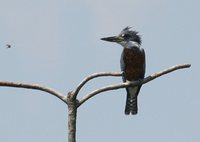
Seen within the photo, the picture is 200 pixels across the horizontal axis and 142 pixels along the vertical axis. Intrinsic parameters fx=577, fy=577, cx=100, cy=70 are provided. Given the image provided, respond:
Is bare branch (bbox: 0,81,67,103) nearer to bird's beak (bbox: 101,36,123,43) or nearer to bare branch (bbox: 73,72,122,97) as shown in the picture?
bare branch (bbox: 73,72,122,97)

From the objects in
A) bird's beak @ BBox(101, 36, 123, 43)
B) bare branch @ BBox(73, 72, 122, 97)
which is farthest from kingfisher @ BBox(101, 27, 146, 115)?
bare branch @ BBox(73, 72, 122, 97)

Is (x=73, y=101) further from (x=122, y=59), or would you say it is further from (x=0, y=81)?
(x=122, y=59)

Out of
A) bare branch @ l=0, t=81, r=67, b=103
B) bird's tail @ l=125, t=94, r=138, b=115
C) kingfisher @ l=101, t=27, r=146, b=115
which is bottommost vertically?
bare branch @ l=0, t=81, r=67, b=103

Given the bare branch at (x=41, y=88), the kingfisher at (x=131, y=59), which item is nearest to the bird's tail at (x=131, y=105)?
the kingfisher at (x=131, y=59)

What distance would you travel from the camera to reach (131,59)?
12.4m

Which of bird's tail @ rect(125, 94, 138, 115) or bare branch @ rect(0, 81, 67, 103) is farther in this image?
bird's tail @ rect(125, 94, 138, 115)

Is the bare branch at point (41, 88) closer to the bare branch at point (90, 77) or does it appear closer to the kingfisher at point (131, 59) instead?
the bare branch at point (90, 77)

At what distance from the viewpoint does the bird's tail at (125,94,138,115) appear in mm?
12780

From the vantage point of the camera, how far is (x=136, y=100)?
13.4 m

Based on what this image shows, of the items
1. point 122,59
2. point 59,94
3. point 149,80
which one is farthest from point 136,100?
point 59,94

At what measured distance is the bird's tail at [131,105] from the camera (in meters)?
12.8

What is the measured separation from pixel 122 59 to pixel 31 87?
7553mm

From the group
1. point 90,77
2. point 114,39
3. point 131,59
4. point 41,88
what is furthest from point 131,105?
point 41,88

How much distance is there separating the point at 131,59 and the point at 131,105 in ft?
4.01
